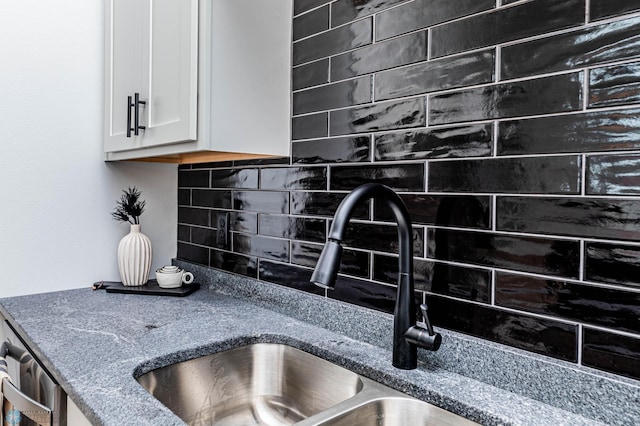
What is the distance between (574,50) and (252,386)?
3.48ft

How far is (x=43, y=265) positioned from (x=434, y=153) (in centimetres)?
144

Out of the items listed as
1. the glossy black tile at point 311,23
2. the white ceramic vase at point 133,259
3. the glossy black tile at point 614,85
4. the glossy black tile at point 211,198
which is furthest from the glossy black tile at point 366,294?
the white ceramic vase at point 133,259

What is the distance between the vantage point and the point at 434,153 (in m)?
0.97

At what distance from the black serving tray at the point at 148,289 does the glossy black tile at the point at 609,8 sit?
1412mm

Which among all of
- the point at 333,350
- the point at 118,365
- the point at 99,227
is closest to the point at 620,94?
the point at 333,350

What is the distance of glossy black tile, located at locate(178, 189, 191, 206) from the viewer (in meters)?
1.83

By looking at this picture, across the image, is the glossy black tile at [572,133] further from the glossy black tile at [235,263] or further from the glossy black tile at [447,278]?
the glossy black tile at [235,263]

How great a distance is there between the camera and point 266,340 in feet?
3.77

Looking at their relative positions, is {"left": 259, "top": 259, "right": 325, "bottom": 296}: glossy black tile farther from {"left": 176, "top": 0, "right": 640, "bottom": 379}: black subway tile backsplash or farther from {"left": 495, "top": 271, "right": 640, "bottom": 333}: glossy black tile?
{"left": 495, "top": 271, "right": 640, "bottom": 333}: glossy black tile

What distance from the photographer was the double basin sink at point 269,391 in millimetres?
843

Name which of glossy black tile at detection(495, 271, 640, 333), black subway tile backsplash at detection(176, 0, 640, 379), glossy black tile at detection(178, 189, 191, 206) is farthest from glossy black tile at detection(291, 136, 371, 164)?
glossy black tile at detection(178, 189, 191, 206)

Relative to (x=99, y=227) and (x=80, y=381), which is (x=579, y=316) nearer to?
(x=80, y=381)

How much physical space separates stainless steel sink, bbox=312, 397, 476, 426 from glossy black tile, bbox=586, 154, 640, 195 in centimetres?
48

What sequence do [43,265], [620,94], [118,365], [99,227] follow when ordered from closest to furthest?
[620,94] < [118,365] < [43,265] < [99,227]
